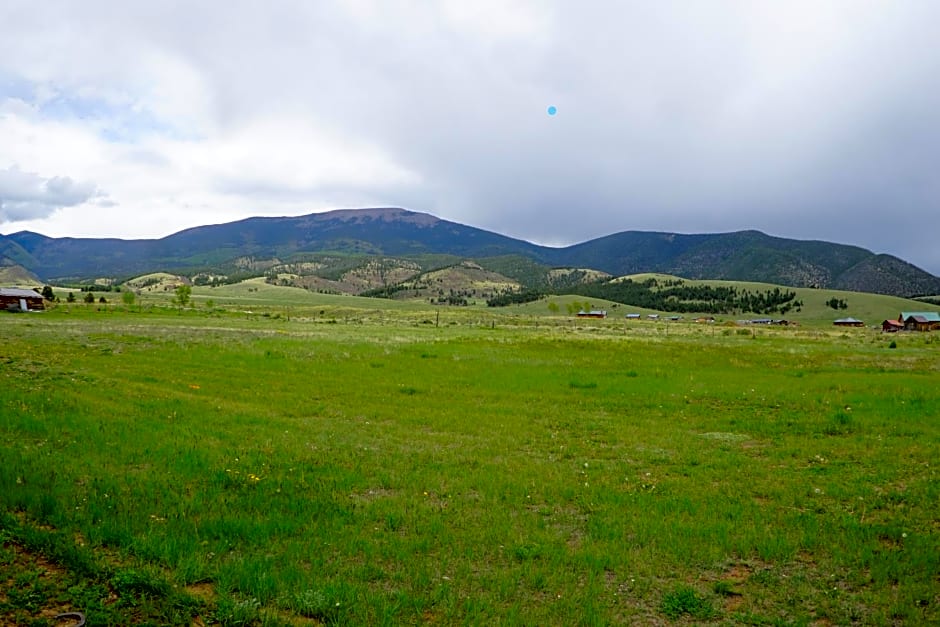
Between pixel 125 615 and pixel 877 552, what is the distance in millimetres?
9290

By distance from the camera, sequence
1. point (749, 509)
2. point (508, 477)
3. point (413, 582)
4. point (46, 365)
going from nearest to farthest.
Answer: point (413, 582) → point (749, 509) → point (508, 477) → point (46, 365)

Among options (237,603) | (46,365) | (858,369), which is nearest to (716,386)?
(858,369)

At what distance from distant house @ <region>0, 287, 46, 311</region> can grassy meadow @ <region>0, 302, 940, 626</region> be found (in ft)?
294

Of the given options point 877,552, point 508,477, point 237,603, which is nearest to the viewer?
point 237,603

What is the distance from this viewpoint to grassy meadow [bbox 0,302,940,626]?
249 inches

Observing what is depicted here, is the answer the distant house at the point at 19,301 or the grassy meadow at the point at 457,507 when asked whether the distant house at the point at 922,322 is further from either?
the distant house at the point at 19,301

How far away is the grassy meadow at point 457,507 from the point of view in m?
6.34

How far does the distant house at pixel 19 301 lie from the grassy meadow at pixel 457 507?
8959 centimetres

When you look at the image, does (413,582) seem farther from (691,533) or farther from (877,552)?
(877,552)

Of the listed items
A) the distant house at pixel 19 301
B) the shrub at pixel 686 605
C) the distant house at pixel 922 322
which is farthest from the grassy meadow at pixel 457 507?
the distant house at pixel 922 322

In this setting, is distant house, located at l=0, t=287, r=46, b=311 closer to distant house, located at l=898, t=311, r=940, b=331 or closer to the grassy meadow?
the grassy meadow

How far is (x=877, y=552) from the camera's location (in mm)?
7910

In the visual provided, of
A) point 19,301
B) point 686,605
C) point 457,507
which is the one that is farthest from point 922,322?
point 19,301

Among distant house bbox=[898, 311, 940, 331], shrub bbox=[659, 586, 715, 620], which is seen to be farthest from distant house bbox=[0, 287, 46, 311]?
distant house bbox=[898, 311, 940, 331]
